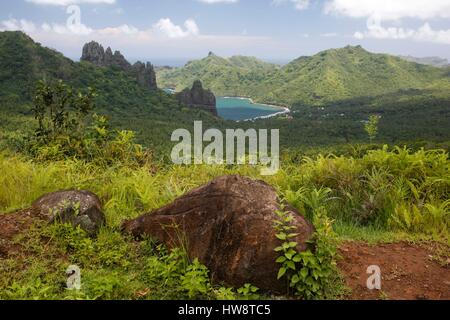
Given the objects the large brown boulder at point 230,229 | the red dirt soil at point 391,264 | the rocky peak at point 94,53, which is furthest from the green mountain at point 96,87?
the large brown boulder at point 230,229

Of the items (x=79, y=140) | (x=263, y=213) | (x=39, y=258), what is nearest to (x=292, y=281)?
(x=263, y=213)

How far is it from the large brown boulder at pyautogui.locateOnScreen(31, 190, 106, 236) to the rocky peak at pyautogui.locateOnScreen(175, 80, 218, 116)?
358ft

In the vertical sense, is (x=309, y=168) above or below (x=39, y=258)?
above

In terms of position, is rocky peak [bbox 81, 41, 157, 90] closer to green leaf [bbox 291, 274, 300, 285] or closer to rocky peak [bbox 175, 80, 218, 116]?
rocky peak [bbox 175, 80, 218, 116]

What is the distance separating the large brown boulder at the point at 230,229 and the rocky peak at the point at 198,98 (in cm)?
10965

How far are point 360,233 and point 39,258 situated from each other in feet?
11.2

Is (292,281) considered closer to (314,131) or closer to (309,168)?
(309,168)

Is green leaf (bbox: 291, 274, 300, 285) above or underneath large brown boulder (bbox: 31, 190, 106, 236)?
underneath

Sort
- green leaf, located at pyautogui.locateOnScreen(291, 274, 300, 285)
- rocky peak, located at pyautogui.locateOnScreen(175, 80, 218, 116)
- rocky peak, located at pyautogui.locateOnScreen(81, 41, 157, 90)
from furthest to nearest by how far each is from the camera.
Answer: rocky peak, located at pyautogui.locateOnScreen(175, 80, 218, 116)
rocky peak, located at pyautogui.locateOnScreen(81, 41, 157, 90)
green leaf, located at pyautogui.locateOnScreen(291, 274, 300, 285)

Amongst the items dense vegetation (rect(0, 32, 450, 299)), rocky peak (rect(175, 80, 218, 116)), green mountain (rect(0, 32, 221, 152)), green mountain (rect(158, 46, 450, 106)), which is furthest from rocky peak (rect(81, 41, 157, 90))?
dense vegetation (rect(0, 32, 450, 299))

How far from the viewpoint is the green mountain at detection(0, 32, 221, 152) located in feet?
214

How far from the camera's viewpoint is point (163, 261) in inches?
153

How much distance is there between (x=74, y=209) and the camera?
169 inches

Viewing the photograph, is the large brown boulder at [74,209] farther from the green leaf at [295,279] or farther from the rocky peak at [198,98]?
the rocky peak at [198,98]
